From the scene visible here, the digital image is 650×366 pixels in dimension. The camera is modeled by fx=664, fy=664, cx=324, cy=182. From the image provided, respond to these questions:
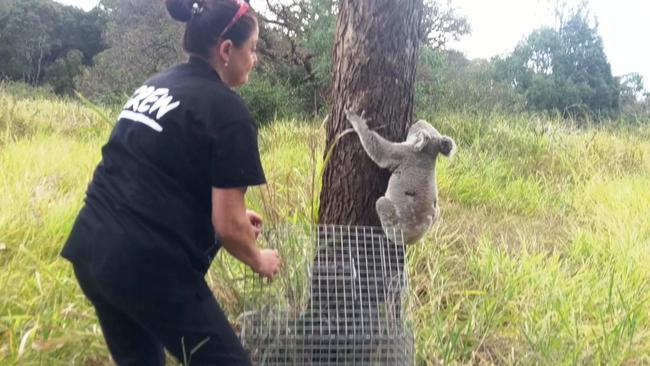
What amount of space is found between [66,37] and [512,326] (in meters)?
28.7

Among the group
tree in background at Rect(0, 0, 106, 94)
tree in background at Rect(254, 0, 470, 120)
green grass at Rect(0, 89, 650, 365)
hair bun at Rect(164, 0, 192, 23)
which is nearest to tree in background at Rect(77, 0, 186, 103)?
tree in background at Rect(254, 0, 470, 120)

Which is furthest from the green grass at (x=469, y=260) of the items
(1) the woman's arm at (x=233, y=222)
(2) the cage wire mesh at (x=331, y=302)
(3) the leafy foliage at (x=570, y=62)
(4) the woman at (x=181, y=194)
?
(3) the leafy foliage at (x=570, y=62)

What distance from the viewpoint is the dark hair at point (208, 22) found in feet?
6.31

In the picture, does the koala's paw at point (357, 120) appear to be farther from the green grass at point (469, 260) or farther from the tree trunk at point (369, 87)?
the green grass at point (469, 260)

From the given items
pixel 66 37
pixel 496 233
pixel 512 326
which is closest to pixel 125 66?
pixel 66 37

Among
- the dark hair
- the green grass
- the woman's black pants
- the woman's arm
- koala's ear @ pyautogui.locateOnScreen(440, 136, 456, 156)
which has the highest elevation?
the dark hair

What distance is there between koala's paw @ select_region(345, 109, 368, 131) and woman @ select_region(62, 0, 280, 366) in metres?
0.78

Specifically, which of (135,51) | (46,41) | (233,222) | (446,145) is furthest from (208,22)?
Answer: (46,41)

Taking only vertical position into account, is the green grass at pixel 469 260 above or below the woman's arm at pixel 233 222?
below

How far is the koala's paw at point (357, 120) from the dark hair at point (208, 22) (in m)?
0.82

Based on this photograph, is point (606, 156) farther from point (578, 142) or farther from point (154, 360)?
point (154, 360)

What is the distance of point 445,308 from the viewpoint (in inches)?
127

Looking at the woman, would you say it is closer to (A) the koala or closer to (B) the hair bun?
(B) the hair bun

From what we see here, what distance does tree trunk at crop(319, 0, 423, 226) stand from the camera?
2747 mm
